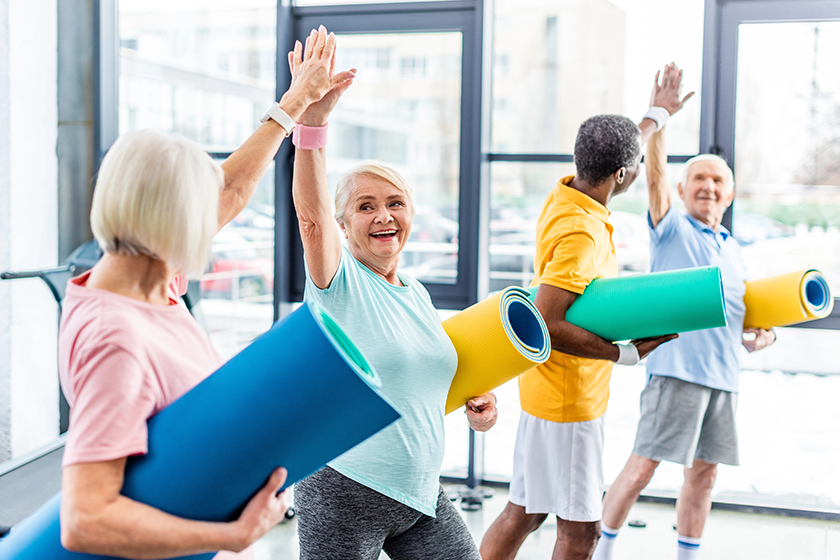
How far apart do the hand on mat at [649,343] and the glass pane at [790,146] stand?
4.84 ft

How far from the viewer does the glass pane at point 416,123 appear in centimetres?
322

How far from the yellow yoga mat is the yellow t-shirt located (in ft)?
1.87

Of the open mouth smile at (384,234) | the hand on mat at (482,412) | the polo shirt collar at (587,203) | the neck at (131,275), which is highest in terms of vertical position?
the polo shirt collar at (587,203)

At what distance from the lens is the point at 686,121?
3006mm

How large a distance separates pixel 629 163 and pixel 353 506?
1.19 metres

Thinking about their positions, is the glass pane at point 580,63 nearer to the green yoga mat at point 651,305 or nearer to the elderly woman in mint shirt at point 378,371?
the green yoga mat at point 651,305

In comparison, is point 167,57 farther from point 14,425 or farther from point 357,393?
point 357,393

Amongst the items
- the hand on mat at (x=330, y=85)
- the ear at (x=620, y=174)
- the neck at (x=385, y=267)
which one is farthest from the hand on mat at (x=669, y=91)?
the hand on mat at (x=330, y=85)

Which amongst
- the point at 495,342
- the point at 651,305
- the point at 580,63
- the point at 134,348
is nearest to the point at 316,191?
the point at 495,342

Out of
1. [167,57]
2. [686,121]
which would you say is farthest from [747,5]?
[167,57]

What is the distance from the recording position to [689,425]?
2.37 metres

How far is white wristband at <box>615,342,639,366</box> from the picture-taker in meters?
1.80

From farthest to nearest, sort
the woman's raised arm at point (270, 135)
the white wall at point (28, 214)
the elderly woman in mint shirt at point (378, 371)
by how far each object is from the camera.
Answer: the white wall at point (28, 214) < the elderly woman in mint shirt at point (378, 371) < the woman's raised arm at point (270, 135)

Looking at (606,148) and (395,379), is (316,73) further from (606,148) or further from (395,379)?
(606,148)
